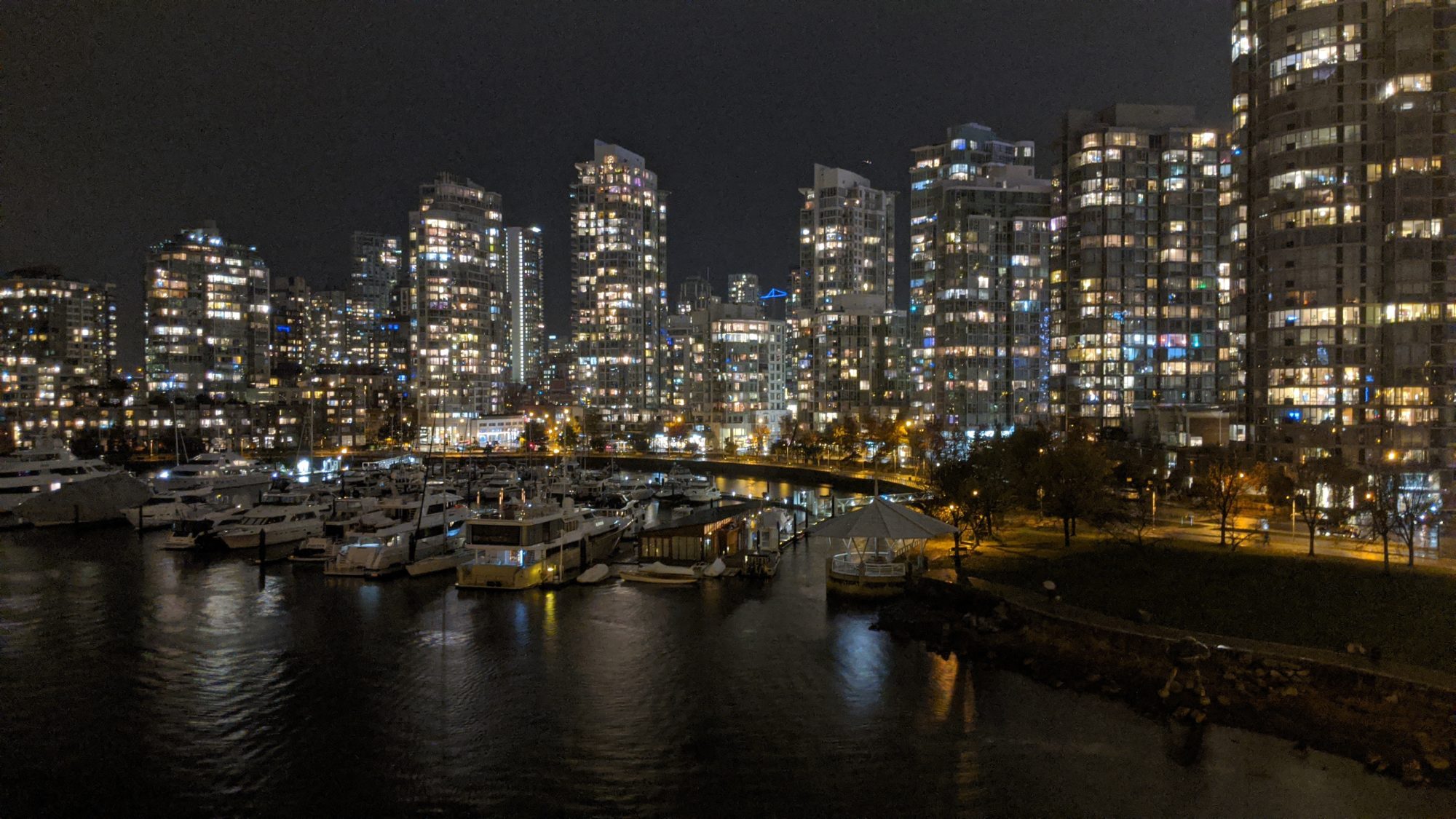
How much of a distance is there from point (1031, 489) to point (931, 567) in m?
10.6

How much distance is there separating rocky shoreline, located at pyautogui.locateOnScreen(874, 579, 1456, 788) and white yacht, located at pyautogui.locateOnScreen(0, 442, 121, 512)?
7046 centimetres

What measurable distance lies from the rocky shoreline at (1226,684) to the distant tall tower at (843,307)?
10108cm

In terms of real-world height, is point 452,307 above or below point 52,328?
above

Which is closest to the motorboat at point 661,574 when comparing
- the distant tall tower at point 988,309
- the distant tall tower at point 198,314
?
the distant tall tower at point 988,309

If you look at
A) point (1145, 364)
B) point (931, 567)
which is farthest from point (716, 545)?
point (1145, 364)

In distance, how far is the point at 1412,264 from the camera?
61.4 meters

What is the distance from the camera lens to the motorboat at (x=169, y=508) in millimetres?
59188

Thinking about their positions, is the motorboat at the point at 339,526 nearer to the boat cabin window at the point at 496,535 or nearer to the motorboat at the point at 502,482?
the boat cabin window at the point at 496,535

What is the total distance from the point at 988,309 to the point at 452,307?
330 ft

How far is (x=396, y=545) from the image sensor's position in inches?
1796

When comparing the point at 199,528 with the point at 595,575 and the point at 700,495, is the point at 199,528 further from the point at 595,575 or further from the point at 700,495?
the point at 700,495

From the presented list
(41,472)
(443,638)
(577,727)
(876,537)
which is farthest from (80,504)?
(876,537)

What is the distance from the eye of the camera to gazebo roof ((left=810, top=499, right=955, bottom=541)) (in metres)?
36.8

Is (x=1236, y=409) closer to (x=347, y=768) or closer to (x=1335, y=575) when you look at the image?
(x=1335, y=575)
